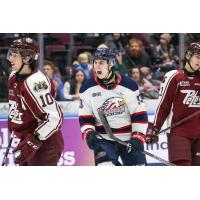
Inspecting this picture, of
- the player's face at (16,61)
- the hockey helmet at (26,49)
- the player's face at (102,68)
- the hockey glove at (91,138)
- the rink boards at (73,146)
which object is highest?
the hockey helmet at (26,49)

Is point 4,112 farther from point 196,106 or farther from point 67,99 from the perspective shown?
point 196,106

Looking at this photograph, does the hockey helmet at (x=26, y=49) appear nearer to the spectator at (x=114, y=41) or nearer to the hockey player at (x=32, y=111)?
the hockey player at (x=32, y=111)

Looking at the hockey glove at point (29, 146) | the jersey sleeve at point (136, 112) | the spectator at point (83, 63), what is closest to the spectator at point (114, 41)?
the spectator at point (83, 63)

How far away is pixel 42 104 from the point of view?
11.9 ft

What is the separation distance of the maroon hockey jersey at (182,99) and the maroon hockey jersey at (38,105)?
0.93m

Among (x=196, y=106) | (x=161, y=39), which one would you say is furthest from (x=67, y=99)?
(x=196, y=106)

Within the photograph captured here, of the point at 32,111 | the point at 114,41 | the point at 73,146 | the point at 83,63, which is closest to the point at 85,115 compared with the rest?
the point at 32,111

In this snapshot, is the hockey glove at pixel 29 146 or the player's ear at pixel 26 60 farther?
the player's ear at pixel 26 60

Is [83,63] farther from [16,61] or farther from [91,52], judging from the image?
[16,61]

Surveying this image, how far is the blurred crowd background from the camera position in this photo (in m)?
5.41

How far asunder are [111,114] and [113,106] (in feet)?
0.18

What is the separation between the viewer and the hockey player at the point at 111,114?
13.3ft

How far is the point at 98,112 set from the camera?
4137 mm

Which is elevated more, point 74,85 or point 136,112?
point 74,85
